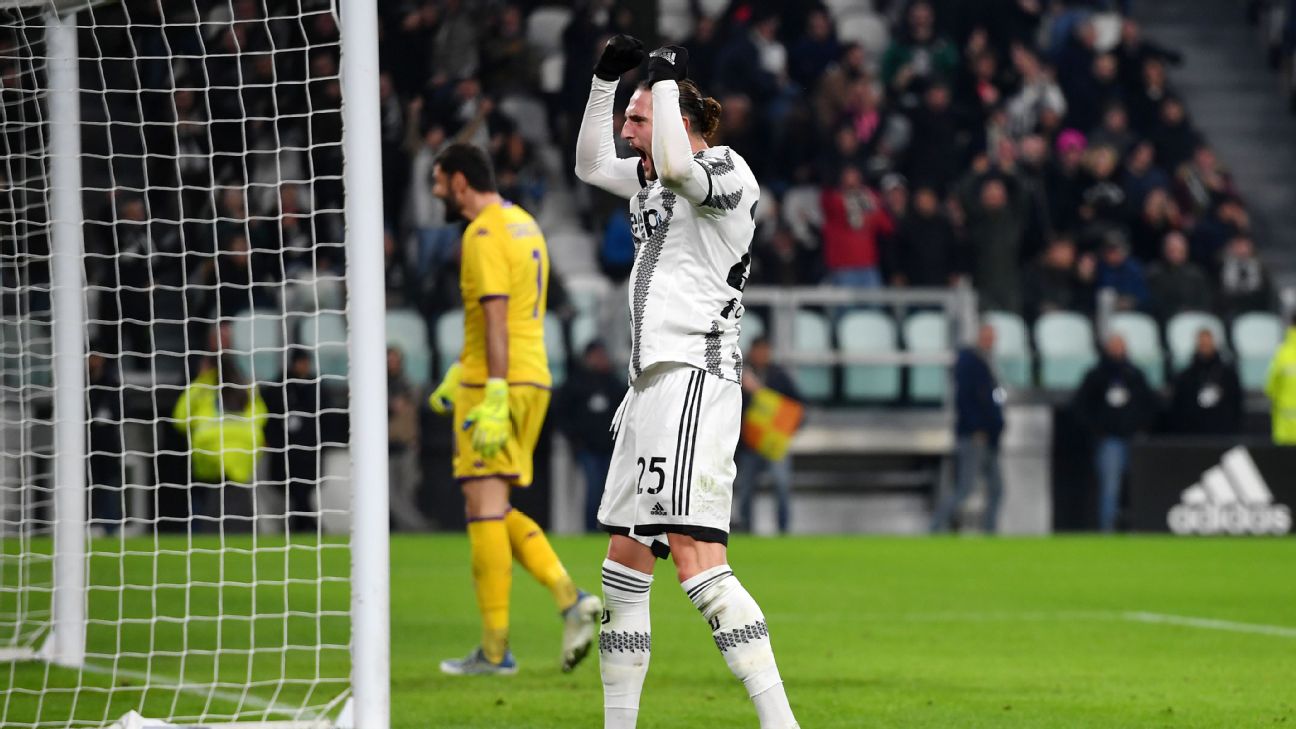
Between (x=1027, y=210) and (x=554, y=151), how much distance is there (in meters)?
5.24

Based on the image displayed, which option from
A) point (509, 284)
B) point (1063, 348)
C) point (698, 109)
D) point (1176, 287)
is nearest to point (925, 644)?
point (509, 284)

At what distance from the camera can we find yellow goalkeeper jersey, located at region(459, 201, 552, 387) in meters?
7.27

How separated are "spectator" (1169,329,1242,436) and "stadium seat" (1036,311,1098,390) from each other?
3.47ft

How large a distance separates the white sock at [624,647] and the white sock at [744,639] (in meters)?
0.23

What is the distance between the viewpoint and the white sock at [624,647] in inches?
197

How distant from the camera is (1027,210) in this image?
774 inches

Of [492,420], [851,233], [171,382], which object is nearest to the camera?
[492,420]

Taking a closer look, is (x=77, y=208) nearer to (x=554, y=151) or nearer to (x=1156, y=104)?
(x=554, y=151)

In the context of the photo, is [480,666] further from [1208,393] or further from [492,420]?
[1208,393]

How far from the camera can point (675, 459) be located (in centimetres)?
483

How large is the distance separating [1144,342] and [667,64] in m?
15.3

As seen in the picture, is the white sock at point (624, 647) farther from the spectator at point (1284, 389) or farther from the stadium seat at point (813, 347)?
the spectator at point (1284, 389)

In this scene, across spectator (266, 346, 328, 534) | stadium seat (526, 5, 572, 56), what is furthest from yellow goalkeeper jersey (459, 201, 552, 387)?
stadium seat (526, 5, 572, 56)

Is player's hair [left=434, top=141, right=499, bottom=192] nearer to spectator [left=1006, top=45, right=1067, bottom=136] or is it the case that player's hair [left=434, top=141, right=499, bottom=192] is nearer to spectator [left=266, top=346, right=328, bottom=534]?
spectator [left=266, top=346, right=328, bottom=534]
